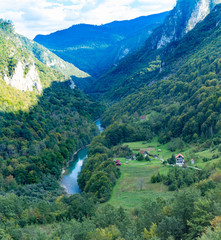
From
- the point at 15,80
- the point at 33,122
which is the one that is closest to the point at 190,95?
the point at 33,122

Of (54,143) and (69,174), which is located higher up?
(54,143)

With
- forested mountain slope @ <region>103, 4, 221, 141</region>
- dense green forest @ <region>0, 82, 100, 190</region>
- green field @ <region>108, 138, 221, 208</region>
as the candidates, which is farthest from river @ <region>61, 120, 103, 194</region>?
forested mountain slope @ <region>103, 4, 221, 141</region>

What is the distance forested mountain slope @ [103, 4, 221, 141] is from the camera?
271 feet

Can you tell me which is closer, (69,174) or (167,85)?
(69,174)

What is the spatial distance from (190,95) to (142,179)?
5069 cm

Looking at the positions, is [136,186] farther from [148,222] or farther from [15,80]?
[15,80]

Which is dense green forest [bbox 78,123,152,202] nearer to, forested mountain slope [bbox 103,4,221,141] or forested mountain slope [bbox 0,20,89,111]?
forested mountain slope [bbox 103,4,221,141]

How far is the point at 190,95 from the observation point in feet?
341

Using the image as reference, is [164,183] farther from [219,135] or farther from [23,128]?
[23,128]

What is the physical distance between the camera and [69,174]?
8900cm

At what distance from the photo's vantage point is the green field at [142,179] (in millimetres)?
56066

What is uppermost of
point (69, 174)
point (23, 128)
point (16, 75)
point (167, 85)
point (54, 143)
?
point (16, 75)

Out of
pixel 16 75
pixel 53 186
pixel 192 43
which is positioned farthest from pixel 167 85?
pixel 53 186

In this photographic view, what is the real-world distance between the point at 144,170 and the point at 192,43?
11659cm
